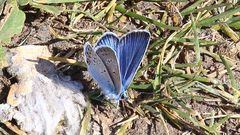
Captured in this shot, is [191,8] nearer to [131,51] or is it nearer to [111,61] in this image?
[131,51]

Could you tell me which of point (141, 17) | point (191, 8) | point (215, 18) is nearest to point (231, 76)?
point (215, 18)

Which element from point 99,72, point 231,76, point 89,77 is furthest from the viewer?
point 89,77

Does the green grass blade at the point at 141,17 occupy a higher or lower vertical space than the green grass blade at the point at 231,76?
higher

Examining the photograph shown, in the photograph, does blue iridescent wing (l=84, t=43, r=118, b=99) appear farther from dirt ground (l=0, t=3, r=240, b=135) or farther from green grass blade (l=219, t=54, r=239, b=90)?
green grass blade (l=219, t=54, r=239, b=90)

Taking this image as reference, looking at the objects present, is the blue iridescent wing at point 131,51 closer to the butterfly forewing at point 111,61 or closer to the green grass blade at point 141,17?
the butterfly forewing at point 111,61

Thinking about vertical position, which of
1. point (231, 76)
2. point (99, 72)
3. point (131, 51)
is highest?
point (131, 51)

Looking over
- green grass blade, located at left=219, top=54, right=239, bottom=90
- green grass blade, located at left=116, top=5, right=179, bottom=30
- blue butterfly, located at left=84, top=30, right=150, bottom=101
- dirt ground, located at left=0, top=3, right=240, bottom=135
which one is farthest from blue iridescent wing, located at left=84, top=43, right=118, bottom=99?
green grass blade, located at left=219, top=54, right=239, bottom=90

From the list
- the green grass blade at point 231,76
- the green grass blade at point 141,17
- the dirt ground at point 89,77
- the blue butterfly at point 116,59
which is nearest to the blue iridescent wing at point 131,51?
the blue butterfly at point 116,59
